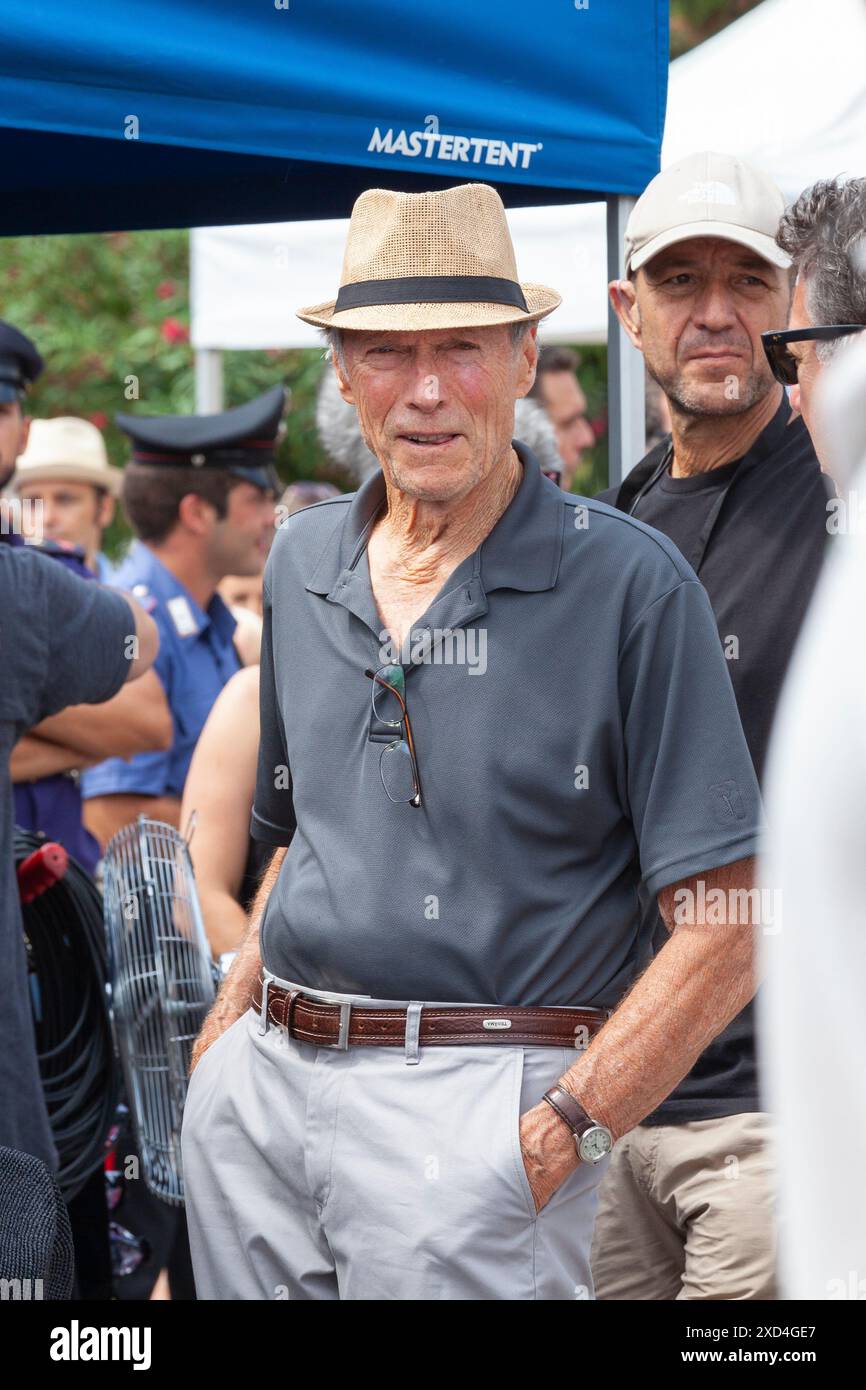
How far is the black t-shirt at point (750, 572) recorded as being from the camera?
2.85m

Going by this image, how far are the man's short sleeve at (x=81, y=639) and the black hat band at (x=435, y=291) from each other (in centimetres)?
101

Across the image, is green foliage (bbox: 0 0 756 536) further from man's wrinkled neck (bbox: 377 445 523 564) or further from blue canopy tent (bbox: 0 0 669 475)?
man's wrinkled neck (bbox: 377 445 523 564)

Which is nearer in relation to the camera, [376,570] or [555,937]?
[555,937]

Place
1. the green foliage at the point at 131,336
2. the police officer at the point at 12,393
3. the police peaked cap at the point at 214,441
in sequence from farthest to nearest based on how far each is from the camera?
1. the green foliage at the point at 131,336
2. the police peaked cap at the point at 214,441
3. the police officer at the point at 12,393

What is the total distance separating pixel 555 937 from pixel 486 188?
1.14 metres

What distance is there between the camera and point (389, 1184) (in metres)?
2.29

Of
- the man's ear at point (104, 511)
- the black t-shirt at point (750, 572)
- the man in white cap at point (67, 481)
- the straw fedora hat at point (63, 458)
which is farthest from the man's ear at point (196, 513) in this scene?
the black t-shirt at point (750, 572)

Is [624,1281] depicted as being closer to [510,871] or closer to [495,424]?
[510,871]

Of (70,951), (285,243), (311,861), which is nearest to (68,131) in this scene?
(311,861)

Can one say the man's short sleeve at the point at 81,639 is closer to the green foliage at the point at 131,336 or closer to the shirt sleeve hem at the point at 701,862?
the shirt sleeve hem at the point at 701,862

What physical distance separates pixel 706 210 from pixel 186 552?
300 centimetres

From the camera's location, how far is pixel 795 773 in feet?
2.25

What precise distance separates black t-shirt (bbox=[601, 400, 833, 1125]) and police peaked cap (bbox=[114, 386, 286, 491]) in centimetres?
319

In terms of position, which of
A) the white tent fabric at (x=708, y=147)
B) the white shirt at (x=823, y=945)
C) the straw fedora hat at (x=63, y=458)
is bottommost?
the white shirt at (x=823, y=945)
